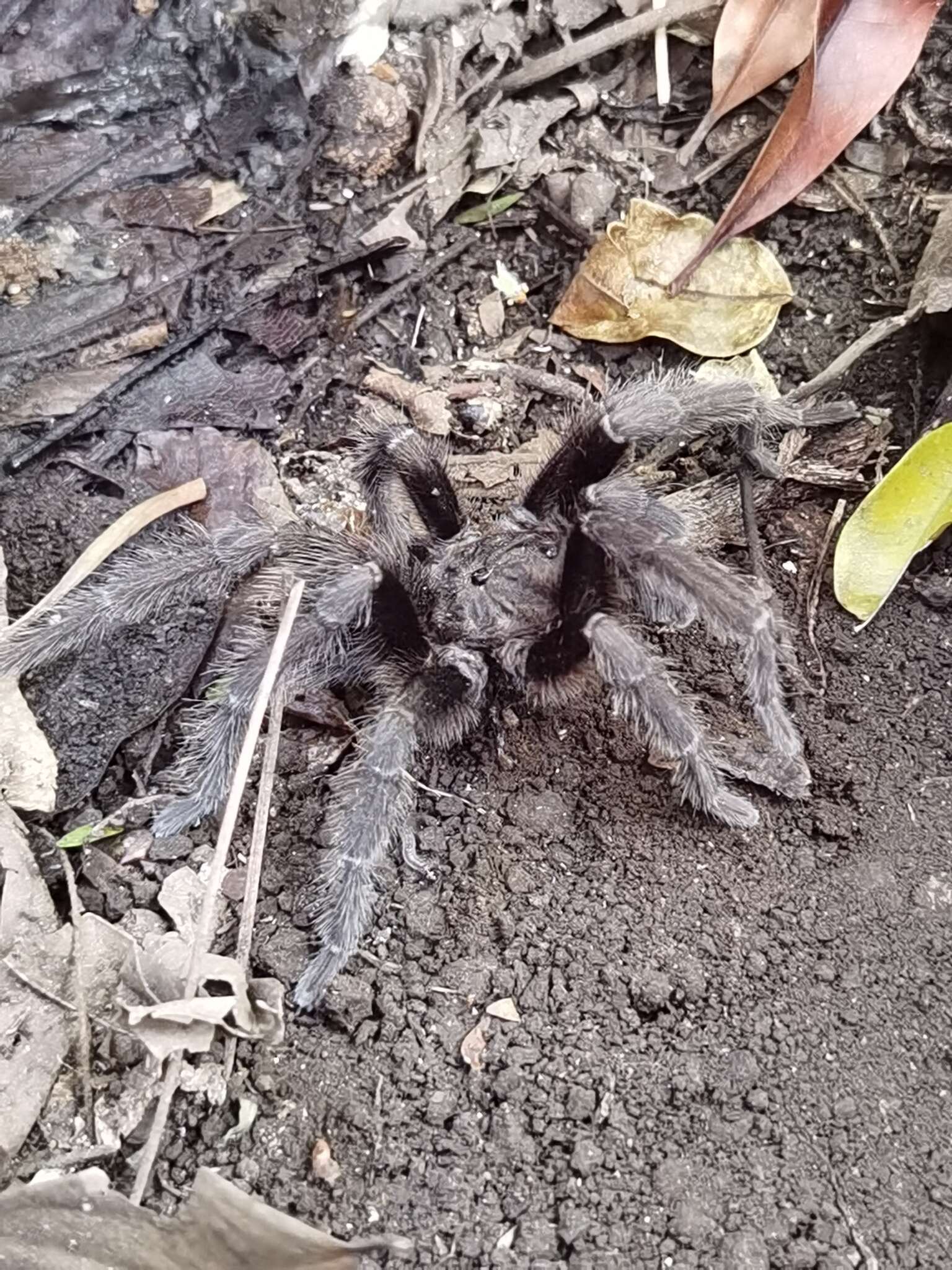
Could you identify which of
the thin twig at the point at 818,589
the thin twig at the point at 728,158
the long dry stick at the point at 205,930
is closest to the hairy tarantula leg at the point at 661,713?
the thin twig at the point at 818,589

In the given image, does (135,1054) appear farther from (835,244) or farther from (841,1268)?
(835,244)

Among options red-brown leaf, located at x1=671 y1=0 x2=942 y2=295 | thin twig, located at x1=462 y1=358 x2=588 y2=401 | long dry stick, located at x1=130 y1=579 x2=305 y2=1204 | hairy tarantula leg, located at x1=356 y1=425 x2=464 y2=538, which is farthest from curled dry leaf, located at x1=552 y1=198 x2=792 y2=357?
long dry stick, located at x1=130 y1=579 x2=305 y2=1204

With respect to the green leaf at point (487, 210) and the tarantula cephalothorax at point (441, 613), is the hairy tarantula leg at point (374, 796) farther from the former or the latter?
the green leaf at point (487, 210)

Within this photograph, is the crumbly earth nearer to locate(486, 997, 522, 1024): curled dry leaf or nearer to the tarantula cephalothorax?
locate(486, 997, 522, 1024): curled dry leaf

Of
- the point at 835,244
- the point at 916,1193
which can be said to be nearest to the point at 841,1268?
the point at 916,1193

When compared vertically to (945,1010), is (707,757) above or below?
above
